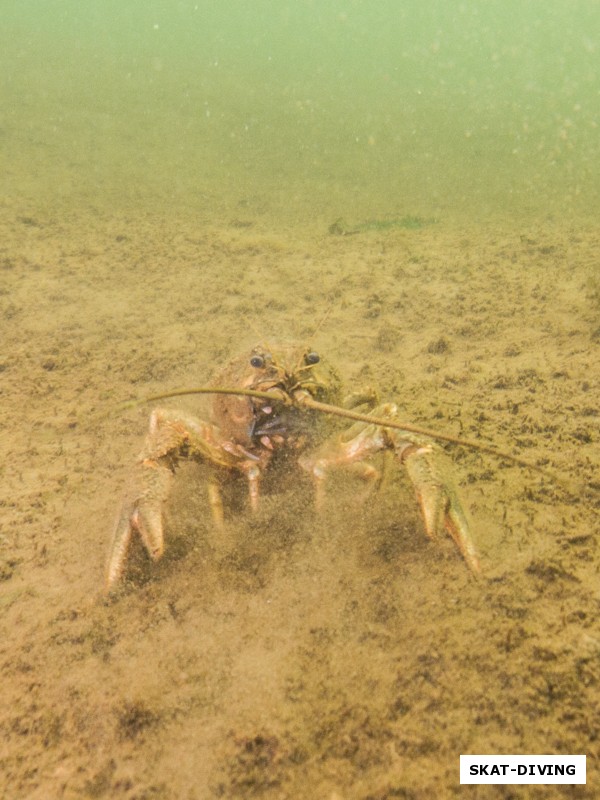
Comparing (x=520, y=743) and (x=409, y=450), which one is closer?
(x=520, y=743)

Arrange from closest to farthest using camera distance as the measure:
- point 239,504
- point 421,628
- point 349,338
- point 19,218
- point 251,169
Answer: point 421,628 < point 239,504 < point 349,338 < point 19,218 < point 251,169

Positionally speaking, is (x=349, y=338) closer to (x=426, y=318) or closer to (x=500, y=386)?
(x=426, y=318)

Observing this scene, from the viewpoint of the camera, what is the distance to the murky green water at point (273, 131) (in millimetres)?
10367

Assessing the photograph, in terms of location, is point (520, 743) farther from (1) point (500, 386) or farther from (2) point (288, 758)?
(1) point (500, 386)

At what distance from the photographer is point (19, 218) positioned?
8359 mm

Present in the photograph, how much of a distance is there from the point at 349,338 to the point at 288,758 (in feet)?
13.5

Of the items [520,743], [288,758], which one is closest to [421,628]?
[520,743]

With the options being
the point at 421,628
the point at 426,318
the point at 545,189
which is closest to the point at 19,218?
the point at 426,318

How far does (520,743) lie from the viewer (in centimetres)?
187

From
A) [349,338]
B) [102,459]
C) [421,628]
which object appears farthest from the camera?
[349,338]

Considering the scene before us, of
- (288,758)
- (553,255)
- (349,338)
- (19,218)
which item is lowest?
(288,758)

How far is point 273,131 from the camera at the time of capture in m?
A: 16.2

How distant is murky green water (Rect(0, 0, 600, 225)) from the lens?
10.4 m

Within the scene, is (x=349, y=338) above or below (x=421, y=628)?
above
